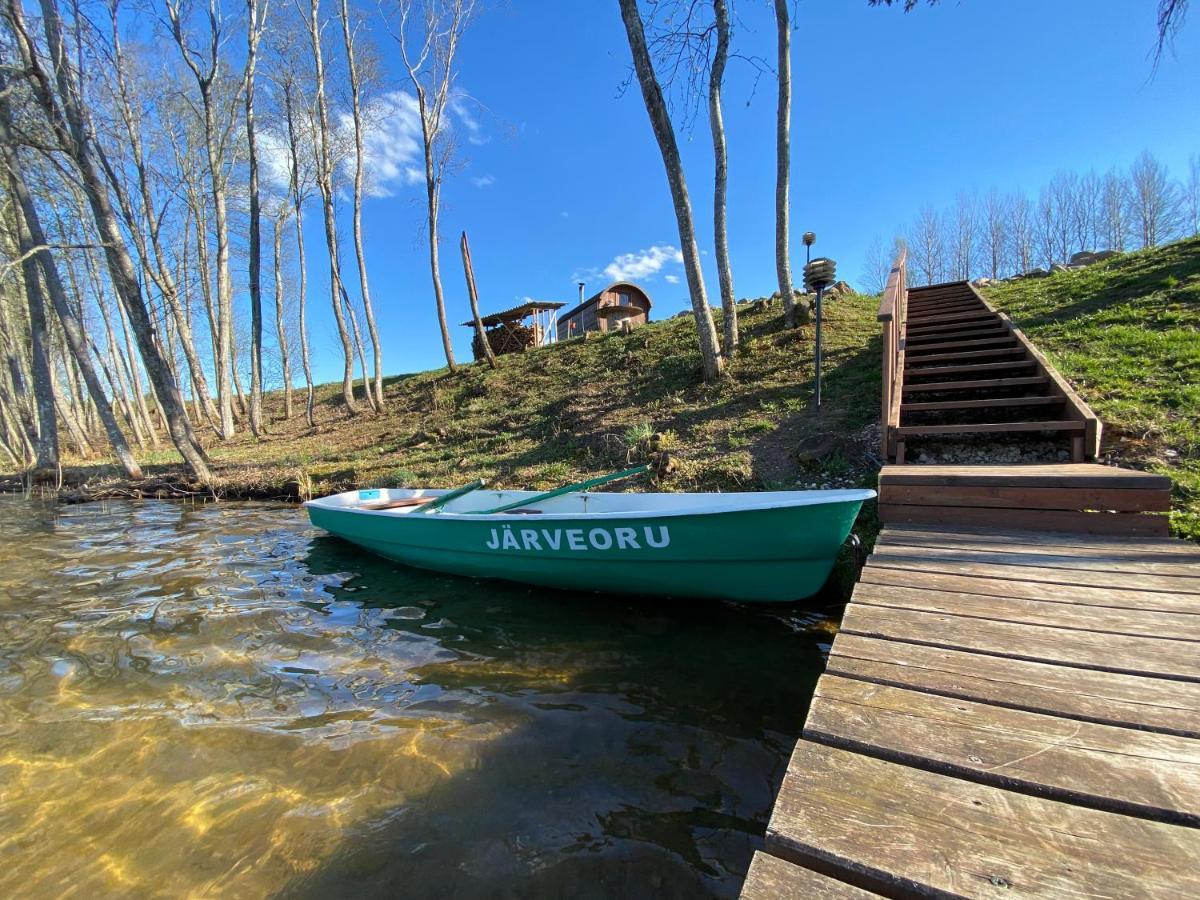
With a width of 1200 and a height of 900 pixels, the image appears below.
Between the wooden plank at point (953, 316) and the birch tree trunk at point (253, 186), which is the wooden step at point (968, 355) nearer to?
the wooden plank at point (953, 316)

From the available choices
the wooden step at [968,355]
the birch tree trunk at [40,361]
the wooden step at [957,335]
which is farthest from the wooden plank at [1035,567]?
the birch tree trunk at [40,361]

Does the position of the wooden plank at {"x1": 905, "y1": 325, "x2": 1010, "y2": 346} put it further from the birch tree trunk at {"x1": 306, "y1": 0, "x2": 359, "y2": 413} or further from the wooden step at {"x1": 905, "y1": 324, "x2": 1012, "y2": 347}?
the birch tree trunk at {"x1": 306, "y1": 0, "x2": 359, "y2": 413}

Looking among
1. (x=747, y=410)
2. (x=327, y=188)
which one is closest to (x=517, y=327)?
(x=327, y=188)

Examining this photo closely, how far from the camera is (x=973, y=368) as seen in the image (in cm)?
577

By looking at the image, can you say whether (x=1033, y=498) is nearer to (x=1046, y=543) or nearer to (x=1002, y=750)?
(x=1046, y=543)

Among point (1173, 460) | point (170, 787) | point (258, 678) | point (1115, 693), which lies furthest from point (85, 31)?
point (1173, 460)

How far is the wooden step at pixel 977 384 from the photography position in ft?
17.0

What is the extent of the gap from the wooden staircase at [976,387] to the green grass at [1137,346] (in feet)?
1.28

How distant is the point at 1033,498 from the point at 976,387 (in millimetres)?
2872

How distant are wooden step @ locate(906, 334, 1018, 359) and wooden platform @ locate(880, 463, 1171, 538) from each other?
347 centimetres

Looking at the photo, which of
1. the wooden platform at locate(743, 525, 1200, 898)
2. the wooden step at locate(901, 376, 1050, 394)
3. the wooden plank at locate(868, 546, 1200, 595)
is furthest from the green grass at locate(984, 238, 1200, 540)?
the wooden platform at locate(743, 525, 1200, 898)

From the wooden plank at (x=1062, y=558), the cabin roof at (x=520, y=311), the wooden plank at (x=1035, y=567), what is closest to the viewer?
the wooden plank at (x=1035, y=567)

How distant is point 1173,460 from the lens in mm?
4020

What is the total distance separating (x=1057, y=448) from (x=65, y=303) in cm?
1614
